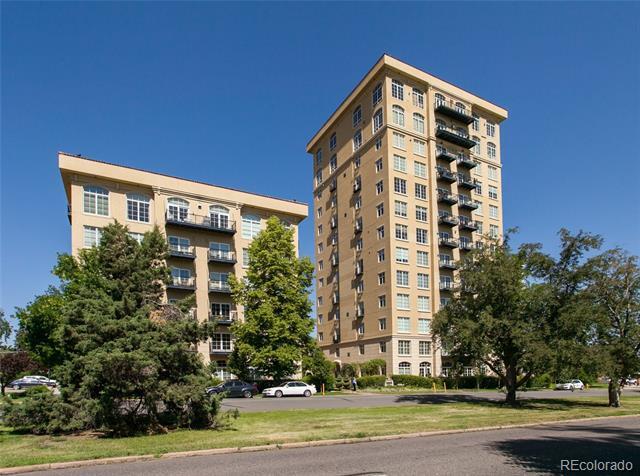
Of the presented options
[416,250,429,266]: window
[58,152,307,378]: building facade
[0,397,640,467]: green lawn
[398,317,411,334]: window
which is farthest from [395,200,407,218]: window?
[0,397,640,467]: green lawn

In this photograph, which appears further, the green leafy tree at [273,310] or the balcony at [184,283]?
the balcony at [184,283]

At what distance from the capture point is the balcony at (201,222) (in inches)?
1889

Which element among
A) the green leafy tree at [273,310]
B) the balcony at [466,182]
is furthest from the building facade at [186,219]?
the balcony at [466,182]

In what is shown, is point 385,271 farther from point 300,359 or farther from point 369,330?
point 300,359

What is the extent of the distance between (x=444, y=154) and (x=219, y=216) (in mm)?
30844

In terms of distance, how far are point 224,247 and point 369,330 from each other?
21.2 m

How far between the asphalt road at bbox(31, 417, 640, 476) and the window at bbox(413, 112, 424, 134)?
169ft

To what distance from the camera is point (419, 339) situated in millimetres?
56219

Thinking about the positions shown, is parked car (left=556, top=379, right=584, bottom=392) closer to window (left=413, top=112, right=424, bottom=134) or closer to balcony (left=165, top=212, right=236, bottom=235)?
window (left=413, top=112, right=424, bottom=134)

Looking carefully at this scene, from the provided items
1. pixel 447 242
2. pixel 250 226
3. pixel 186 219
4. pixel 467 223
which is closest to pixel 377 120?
pixel 447 242

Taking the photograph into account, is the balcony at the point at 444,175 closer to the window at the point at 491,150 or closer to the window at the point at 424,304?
the window at the point at 491,150

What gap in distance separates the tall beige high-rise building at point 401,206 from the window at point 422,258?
5.4 inches

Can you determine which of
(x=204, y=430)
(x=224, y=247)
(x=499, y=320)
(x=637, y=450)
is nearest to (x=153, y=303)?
(x=204, y=430)

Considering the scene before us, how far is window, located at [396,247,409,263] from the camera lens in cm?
5744
